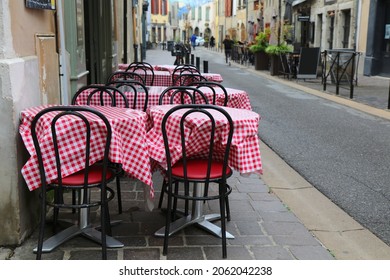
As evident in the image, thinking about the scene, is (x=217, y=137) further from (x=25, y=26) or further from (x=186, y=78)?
(x=186, y=78)

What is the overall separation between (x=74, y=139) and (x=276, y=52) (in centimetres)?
1503

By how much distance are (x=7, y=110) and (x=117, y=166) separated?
86cm

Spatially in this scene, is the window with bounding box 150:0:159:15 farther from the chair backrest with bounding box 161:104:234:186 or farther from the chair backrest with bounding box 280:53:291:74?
the chair backrest with bounding box 161:104:234:186

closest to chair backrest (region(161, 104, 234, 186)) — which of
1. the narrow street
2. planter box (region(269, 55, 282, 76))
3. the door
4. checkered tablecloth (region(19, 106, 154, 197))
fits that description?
checkered tablecloth (region(19, 106, 154, 197))

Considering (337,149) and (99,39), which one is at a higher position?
(99,39)

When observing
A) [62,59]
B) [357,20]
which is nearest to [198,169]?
[62,59]

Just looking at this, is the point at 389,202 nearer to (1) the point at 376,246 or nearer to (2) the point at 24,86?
(1) the point at 376,246

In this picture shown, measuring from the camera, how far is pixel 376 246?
3439 millimetres

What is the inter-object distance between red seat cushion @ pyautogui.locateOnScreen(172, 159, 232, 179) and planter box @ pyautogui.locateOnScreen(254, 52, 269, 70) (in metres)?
17.6

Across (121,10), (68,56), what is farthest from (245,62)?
(68,56)

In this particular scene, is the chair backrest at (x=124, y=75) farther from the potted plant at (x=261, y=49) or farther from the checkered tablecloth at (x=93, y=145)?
the potted plant at (x=261, y=49)

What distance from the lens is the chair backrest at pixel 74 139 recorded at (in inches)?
110

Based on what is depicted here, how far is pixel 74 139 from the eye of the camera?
117 inches

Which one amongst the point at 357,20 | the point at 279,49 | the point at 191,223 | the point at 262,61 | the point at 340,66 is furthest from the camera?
the point at 262,61
